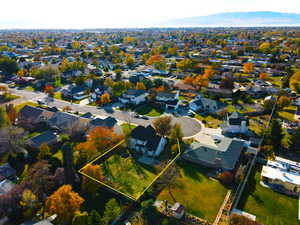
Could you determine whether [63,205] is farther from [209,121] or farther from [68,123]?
[209,121]

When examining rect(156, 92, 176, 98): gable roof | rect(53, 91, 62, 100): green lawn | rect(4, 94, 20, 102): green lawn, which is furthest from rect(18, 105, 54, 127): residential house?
rect(156, 92, 176, 98): gable roof

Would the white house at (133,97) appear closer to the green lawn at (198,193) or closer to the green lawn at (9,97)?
the green lawn at (198,193)

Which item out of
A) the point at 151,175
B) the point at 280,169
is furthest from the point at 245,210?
the point at 151,175

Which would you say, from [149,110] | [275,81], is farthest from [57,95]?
[275,81]

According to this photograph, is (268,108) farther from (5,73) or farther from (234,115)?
(5,73)

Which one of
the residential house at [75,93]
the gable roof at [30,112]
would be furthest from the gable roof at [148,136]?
the residential house at [75,93]

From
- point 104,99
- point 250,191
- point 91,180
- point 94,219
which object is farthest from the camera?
point 104,99
